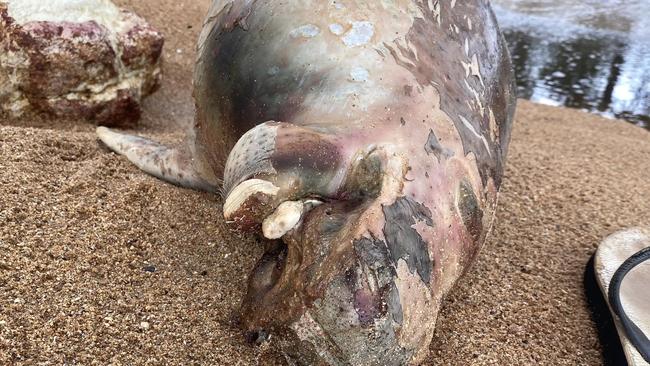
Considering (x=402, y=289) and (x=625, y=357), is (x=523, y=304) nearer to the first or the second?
(x=625, y=357)

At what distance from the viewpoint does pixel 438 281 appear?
1.12 m

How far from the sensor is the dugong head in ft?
3.27

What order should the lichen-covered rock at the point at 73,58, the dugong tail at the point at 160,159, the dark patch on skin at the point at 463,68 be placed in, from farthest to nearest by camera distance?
the lichen-covered rock at the point at 73,58 < the dugong tail at the point at 160,159 < the dark patch on skin at the point at 463,68

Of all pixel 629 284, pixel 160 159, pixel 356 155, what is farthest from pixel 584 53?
pixel 356 155

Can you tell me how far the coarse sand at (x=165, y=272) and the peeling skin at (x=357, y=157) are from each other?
0.23 metres

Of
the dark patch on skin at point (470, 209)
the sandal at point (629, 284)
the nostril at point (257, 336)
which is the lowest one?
the sandal at point (629, 284)

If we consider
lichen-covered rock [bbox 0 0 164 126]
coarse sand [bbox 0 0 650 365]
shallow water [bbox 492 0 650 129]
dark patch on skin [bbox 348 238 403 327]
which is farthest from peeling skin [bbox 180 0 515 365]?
shallow water [bbox 492 0 650 129]

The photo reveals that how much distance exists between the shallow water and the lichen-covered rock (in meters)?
3.34

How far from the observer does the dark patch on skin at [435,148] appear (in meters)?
1.19

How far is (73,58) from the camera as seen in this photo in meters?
2.51

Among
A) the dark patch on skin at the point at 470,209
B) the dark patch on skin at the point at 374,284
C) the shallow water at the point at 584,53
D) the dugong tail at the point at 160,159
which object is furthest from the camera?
the shallow water at the point at 584,53

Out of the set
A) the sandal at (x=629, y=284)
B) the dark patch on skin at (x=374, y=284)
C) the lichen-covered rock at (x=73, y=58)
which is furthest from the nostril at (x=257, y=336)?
the lichen-covered rock at (x=73, y=58)

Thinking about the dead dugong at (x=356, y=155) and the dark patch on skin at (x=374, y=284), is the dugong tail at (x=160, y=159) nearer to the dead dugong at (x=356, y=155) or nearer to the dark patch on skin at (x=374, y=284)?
the dead dugong at (x=356, y=155)

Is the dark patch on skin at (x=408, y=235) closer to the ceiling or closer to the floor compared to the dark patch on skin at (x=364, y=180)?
closer to the floor
